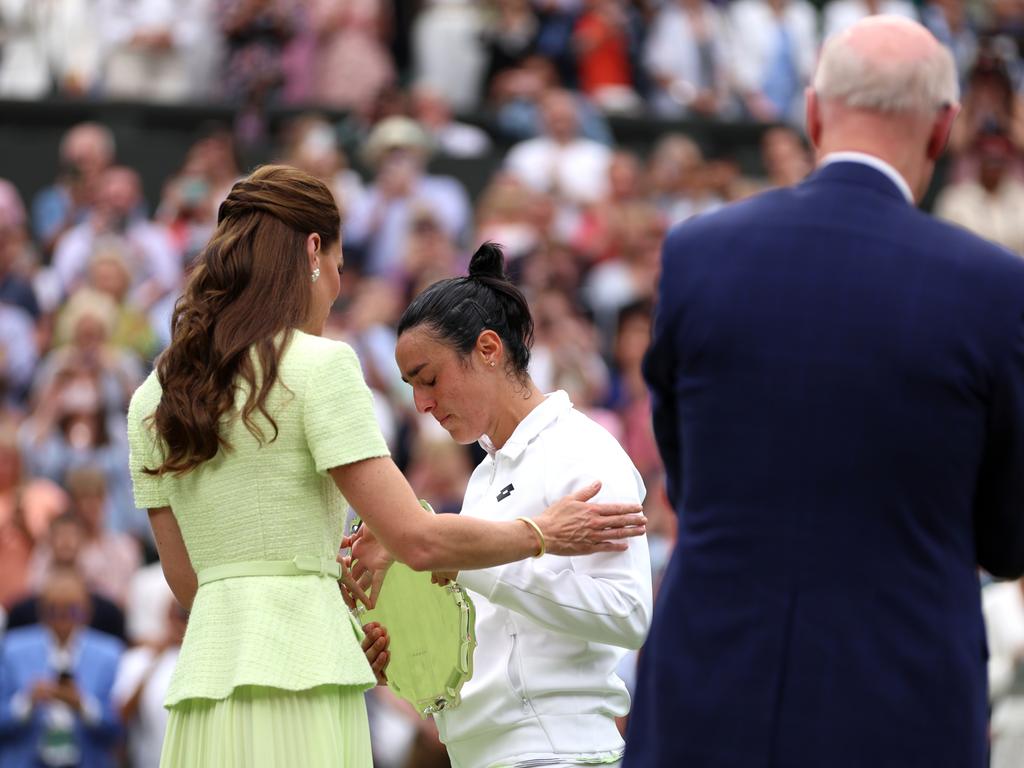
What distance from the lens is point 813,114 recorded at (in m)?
3.15

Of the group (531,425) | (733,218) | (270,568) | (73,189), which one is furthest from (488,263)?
(73,189)

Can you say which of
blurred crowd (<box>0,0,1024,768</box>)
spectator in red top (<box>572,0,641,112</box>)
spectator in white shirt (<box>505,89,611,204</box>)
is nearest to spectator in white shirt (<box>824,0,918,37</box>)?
blurred crowd (<box>0,0,1024,768</box>)

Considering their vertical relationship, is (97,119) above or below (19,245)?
above

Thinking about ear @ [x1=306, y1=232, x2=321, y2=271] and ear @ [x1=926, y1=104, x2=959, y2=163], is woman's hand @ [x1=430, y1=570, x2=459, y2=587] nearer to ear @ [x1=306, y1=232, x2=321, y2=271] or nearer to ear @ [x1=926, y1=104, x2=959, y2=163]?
ear @ [x1=306, y1=232, x2=321, y2=271]

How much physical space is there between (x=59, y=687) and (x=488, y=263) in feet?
15.0

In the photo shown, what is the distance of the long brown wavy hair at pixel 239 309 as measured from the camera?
11.6 ft

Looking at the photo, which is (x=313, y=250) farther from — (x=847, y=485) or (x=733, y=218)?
(x=847, y=485)

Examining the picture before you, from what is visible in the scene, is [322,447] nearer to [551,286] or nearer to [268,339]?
[268,339]

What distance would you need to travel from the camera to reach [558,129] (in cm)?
1310

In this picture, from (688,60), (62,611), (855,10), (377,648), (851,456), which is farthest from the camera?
(855,10)

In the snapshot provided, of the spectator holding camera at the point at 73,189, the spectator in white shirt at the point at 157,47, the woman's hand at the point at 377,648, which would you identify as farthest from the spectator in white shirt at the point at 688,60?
the woman's hand at the point at 377,648

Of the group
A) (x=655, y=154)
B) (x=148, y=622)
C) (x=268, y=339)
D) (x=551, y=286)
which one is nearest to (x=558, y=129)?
(x=655, y=154)

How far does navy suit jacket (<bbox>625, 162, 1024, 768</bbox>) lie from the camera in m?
2.96

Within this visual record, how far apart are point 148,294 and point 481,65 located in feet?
14.5
